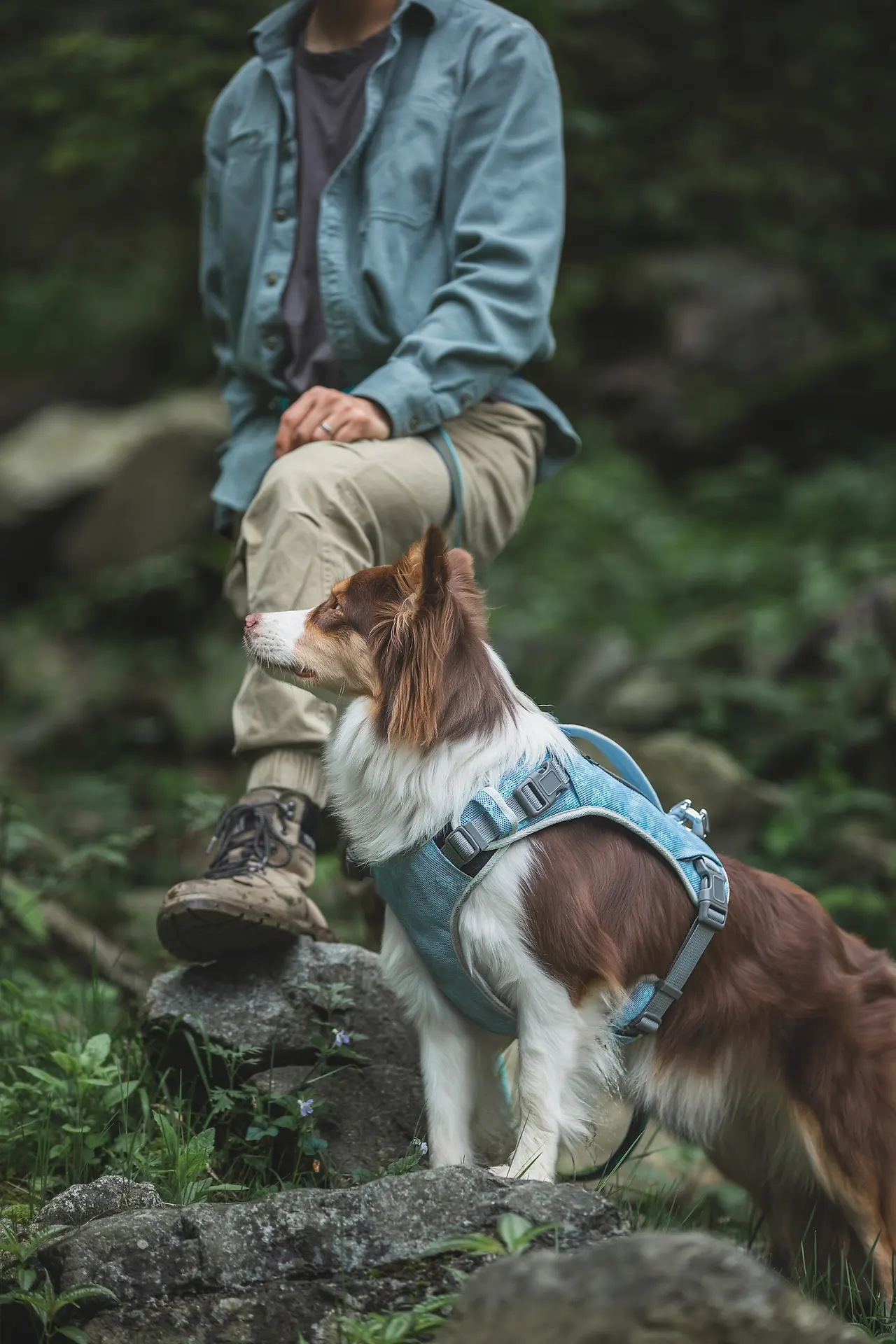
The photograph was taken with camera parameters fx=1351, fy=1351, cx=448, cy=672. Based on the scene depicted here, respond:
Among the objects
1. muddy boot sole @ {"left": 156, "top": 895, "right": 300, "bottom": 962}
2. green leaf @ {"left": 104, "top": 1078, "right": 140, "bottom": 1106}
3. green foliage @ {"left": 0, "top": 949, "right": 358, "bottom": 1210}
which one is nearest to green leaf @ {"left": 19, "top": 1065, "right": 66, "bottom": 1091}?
green foliage @ {"left": 0, "top": 949, "right": 358, "bottom": 1210}

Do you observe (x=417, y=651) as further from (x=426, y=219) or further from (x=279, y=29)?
(x=279, y=29)

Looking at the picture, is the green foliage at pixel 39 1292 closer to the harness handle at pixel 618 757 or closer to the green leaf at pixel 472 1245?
the green leaf at pixel 472 1245

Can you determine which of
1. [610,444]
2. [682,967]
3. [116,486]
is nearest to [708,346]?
[610,444]

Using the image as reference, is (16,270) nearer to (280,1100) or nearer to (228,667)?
(228,667)

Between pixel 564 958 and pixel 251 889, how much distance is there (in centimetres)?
80

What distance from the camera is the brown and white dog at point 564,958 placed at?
2.73m

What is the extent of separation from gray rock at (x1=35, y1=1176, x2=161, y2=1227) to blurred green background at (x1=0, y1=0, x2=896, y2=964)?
185cm

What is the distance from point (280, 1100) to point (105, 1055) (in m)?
0.47

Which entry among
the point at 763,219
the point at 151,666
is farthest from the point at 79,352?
the point at 763,219

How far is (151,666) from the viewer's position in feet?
26.8

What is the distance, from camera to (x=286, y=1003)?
131 inches

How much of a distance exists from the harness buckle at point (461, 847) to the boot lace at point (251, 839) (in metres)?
0.67

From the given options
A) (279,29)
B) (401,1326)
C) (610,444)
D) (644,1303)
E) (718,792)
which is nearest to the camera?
(644,1303)

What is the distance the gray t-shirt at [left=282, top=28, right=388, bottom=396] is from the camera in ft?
12.3
